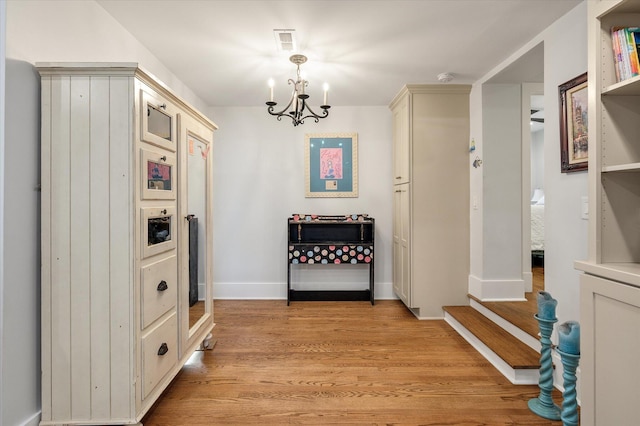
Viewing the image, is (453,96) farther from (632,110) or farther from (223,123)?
(223,123)

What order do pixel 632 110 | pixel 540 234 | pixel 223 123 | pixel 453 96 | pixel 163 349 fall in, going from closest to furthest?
pixel 632 110 < pixel 163 349 < pixel 453 96 < pixel 223 123 < pixel 540 234

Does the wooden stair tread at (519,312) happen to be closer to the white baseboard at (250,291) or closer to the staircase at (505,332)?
the staircase at (505,332)

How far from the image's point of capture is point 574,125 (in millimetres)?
1875

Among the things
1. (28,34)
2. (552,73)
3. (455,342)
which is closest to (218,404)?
(455,342)

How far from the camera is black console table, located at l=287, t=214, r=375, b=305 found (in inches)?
137

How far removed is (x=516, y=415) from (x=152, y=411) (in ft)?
6.80

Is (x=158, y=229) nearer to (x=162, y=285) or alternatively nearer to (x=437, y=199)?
(x=162, y=285)

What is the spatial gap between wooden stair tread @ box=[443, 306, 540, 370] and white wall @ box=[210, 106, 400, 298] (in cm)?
105

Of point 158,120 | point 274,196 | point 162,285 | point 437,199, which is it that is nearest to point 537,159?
point 437,199

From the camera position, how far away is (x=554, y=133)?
6.76 feet

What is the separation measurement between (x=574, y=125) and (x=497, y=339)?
161 centimetres

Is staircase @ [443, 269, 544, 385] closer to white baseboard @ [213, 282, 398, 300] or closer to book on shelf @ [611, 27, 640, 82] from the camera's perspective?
book on shelf @ [611, 27, 640, 82]

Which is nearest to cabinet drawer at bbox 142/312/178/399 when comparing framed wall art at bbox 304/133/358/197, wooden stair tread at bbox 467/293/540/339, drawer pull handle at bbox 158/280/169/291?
drawer pull handle at bbox 158/280/169/291

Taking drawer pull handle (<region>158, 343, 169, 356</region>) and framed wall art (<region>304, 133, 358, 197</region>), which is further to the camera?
framed wall art (<region>304, 133, 358, 197</region>)
